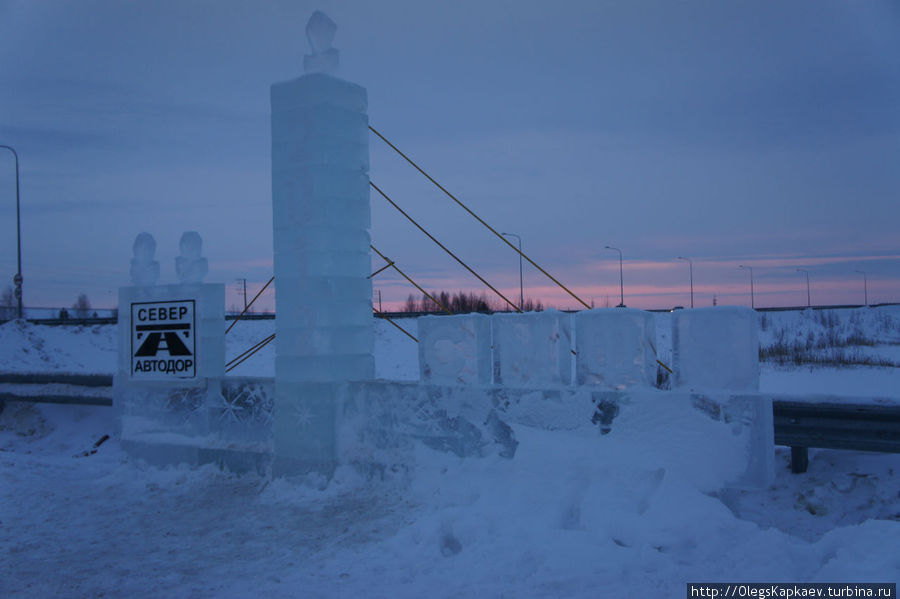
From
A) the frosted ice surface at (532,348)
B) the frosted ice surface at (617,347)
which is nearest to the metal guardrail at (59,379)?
the frosted ice surface at (532,348)

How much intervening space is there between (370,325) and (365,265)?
67 cm

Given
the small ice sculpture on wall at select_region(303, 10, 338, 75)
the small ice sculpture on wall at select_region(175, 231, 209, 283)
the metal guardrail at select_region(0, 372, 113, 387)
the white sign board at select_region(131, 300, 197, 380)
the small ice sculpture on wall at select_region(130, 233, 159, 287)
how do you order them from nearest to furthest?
the small ice sculpture on wall at select_region(303, 10, 338, 75)
the white sign board at select_region(131, 300, 197, 380)
the small ice sculpture on wall at select_region(175, 231, 209, 283)
the small ice sculpture on wall at select_region(130, 233, 159, 287)
the metal guardrail at select_region(0, 372, 113, 387)

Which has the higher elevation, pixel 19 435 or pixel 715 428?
pixel 715 428

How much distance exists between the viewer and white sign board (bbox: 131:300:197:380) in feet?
28.7

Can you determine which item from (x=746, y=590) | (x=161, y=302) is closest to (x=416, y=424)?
(x=746, y=590)

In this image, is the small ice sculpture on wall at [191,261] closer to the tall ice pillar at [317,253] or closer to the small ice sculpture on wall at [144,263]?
the small ice sculpture on wall at [144,263]

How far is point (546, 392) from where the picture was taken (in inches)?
249

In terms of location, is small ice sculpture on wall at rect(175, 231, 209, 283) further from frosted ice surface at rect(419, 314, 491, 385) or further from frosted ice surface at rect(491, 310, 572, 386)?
frosted ice surface at rect(491, 310, 572, 386)

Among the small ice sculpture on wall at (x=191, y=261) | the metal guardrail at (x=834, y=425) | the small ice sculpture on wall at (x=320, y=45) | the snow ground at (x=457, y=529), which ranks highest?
the small ice sculpture on wall at (x=320, y=45)

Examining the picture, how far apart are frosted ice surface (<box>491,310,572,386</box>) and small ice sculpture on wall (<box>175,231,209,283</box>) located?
423 centimetres

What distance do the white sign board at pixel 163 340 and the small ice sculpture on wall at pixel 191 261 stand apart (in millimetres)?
336

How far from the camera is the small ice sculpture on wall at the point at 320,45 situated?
776 cm

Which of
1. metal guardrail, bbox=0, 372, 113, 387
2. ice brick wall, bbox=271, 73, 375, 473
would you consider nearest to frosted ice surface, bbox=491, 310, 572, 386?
ice brick wall, bbox=271, 73, 375, 473

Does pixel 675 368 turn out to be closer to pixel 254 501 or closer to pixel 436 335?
pixel 436 335
